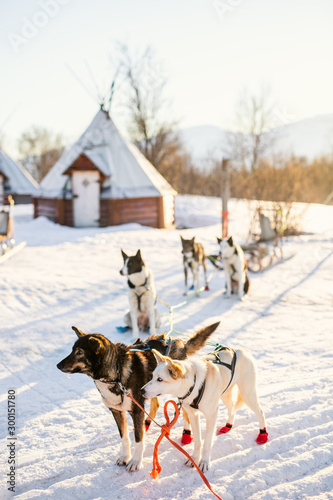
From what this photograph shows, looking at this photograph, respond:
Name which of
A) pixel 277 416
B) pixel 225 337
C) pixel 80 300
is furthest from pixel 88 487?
pixel 80 300

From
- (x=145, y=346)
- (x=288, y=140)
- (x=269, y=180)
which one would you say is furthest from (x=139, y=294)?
(x=288, y=140)

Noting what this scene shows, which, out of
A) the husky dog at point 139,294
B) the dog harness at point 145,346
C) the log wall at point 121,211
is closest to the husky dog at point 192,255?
the husky dog at point 139,294

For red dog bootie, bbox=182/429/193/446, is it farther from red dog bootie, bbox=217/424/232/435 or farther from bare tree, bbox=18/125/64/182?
bare tree, bbox=18/125/64/182

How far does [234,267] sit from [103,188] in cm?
919

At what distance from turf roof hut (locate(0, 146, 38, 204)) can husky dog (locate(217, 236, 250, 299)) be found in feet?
56.1

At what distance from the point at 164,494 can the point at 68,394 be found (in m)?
1.76

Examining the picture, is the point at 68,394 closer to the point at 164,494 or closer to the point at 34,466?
the point at 34,466

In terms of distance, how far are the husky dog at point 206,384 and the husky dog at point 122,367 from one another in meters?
0.28

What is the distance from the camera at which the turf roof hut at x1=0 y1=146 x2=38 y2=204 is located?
21719 mm

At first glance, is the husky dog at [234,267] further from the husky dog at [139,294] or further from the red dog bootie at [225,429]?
the red dog bootie at [225,429]

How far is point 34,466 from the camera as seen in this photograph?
3059 mm

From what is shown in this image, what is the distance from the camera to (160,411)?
151 inches

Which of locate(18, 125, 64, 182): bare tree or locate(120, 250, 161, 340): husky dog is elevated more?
locate(18, 125, 64, 182): bare tree

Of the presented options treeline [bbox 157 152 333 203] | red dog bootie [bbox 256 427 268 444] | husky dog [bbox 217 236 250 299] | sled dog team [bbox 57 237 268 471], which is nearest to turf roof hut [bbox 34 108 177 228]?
treeline [bbox 157 152 333 203]
